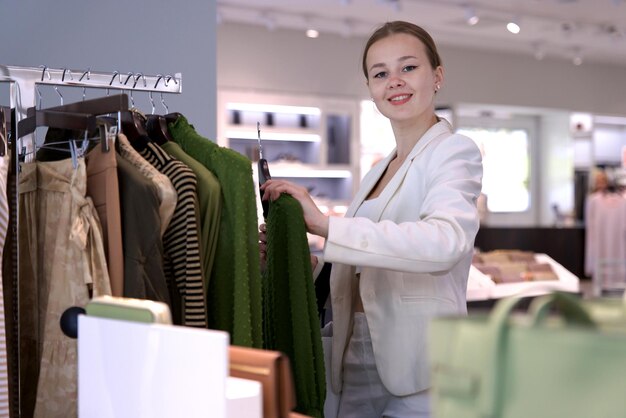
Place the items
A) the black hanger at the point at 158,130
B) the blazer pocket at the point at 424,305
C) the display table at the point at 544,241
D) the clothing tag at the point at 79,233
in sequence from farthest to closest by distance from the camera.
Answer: the display table at the point at 544,241 < the blazer pocket at the point at 424,305 < the black hanger at the point at 158,130 < the clothing tag at the point at 79,233

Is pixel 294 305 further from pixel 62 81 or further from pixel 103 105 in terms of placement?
pixel 62 81

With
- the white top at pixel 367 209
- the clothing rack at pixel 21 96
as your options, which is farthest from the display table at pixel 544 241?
the clothing rack at pixel 21 96

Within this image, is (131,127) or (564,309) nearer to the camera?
(564,309)

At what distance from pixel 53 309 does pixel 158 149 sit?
1.33 feet

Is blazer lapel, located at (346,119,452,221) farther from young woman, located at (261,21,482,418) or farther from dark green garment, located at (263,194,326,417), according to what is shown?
dark green garment, located at (263,194,326,417)

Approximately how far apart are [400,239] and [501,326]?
41.4 inches

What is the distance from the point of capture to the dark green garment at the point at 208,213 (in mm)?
1865

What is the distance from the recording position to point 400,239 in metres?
1.95

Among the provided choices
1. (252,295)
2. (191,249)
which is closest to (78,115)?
(191,249)

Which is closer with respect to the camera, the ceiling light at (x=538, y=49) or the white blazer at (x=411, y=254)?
the white blazer at (x=411, y=254)

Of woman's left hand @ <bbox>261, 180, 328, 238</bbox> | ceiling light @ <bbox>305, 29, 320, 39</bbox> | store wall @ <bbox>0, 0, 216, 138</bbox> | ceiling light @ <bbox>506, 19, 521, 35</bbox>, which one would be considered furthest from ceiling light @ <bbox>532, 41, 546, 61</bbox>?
woman's left hand @ <bbox>261, 180, 328, 238</bbox>

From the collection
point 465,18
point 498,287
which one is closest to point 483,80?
point 465,18

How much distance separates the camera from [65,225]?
1797mm

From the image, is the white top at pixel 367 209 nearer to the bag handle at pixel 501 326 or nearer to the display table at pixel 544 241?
the bag handle at pixel 501 326
